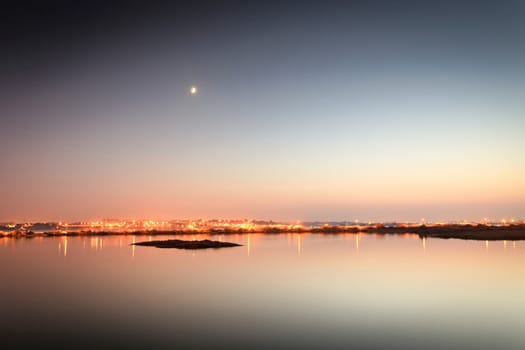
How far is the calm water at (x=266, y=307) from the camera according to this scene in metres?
12.7

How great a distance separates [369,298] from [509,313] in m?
5.53

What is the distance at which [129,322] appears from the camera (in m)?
14.6

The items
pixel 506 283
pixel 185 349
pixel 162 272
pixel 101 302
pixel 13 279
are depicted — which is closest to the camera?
pixel 185 349

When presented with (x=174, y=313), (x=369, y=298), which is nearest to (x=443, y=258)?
(x=369, y=298)

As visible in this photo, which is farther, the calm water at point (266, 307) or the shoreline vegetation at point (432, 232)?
the shoreline vegetation at point (432, 232)

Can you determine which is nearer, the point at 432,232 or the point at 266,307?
the point at 266,307

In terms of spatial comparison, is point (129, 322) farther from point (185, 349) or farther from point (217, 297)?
→ point (217, 297)

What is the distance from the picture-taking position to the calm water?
1269 cm

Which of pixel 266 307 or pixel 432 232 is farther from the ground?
pixel 266 307

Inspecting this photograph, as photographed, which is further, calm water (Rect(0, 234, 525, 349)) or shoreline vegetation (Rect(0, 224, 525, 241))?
shoreline vegetation (Rect(0, 224, 525, 241))

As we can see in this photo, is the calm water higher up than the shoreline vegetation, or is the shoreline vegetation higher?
the calm water

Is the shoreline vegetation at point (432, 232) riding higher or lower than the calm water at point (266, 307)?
lower

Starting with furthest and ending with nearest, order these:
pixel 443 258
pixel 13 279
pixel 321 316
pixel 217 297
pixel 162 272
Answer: pixel 443 258, pixel 162 272, pixel 13 279, pixel 217 297, pixel 321 316

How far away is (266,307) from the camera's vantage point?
685 inches
